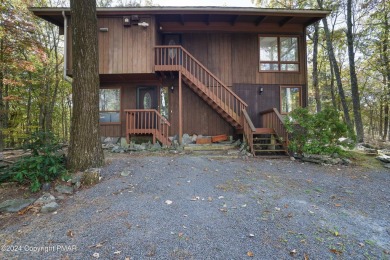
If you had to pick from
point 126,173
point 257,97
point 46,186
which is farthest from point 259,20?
point 46,186

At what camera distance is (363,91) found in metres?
16.7

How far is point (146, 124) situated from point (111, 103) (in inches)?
95.5

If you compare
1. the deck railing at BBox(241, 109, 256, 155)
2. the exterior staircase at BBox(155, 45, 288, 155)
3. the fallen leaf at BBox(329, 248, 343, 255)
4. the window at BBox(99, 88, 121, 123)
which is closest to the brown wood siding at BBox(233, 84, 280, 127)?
the exterior staircase at BBox(155, 45, 288, 155)

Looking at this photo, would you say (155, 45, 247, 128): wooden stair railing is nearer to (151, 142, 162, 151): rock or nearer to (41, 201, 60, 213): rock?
(151, 142, 162, 151): rock

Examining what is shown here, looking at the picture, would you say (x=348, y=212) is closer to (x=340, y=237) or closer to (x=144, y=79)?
(x=340, y=237)

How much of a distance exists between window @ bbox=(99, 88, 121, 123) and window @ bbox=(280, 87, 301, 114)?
784cm

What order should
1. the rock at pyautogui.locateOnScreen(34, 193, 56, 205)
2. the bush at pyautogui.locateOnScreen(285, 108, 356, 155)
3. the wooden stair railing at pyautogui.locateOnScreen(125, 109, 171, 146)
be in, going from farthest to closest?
the wooden stair railing at pyautogui.locateOnScreen(125, 109, 171, 146)
the bush at pyautogui.locateOnScreen(285, 108, 356, 155)
the rock at pyautogui.locateOnScreen(34, 193, 56, 205)

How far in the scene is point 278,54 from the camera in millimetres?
9141

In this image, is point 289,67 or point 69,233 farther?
point 289,67

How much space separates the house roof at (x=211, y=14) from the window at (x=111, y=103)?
318cm

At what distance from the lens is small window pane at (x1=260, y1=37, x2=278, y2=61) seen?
30.1 feet

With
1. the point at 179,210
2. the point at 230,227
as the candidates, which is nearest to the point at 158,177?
the point at 179,210

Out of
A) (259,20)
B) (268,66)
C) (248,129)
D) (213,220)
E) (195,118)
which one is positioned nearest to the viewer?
(213,220)

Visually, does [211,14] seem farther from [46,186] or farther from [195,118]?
[46,186]
